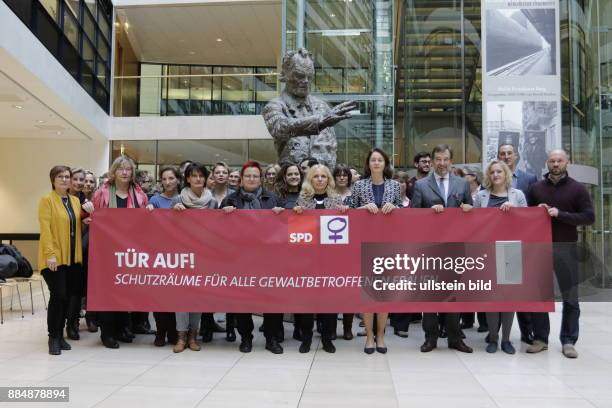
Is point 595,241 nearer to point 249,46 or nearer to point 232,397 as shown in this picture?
point 232,397

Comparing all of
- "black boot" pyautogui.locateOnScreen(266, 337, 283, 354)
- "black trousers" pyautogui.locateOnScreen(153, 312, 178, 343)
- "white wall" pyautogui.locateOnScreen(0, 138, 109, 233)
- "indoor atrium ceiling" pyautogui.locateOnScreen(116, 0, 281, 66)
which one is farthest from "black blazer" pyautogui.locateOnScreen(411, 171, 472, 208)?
"white wall" pyautogui.locateOnScreen(0, 138, 109, 233)

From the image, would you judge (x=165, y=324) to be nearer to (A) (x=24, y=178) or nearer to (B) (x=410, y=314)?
(B) (x=410, y=314)

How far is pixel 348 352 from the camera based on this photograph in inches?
200

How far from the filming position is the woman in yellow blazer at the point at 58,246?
4902mm

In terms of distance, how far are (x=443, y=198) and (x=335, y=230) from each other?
1.11 m

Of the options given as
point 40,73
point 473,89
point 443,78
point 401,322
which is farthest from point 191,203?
point 443,78

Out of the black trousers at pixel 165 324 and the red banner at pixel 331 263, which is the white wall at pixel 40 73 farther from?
the black trousers at pixel 165 324

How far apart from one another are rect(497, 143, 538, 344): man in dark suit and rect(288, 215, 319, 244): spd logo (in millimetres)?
2095

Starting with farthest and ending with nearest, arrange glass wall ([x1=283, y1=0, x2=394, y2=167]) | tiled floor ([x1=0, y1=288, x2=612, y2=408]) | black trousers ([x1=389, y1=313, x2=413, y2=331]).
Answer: glass wall ([x1=283, y1=0, x2=394, y2=167])
black trousers ([x1=389, y1=313, x2=413, y2=331])
tiled floor ([x1=0, y1=288, x2=612, y2=408])

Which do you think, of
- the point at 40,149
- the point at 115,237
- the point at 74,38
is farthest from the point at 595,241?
the point at 40,149

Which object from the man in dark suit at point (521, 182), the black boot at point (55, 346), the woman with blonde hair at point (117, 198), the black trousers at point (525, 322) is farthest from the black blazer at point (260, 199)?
the black trousers at point (525, 322)

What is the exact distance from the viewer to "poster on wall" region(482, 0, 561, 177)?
11.2 m

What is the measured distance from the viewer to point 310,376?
13.9ft

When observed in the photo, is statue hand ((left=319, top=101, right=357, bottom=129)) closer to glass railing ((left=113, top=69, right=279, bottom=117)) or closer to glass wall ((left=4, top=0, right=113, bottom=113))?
glass wall ((left=4, top=0, right=113, bottom=113))
